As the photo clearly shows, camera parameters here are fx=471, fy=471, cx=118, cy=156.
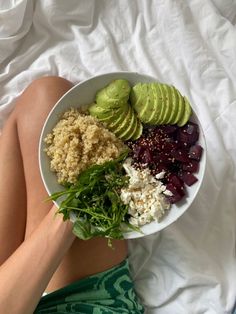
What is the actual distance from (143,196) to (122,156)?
0.08 m

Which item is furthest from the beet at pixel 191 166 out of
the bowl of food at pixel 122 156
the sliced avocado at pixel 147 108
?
the sliced avocado at pixel 147 108

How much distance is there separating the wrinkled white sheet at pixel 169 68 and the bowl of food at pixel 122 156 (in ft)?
0.74

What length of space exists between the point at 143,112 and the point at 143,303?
0.42 m

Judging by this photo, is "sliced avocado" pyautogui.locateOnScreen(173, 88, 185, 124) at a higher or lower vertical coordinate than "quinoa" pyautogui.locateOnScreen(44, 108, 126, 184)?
lower

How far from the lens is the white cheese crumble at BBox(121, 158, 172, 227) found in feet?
2.55

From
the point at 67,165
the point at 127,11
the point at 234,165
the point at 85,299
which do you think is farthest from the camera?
the point at 127,11

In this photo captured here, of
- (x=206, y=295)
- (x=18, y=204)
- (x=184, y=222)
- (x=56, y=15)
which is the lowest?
(x=206, y=295)

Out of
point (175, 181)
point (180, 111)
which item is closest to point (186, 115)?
point (180, 111)

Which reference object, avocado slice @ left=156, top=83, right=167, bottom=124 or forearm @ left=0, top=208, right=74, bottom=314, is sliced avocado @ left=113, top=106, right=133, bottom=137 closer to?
avocado slice @ left=156, top=83, right=167, bottom=124

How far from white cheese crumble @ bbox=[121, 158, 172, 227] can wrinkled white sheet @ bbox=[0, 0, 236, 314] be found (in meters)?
0.23

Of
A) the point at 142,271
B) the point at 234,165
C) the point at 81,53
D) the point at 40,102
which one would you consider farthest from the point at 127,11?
the point at 142,271

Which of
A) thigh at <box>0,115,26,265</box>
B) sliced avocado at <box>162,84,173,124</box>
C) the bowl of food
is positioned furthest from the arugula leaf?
thigh at <box>0,115,26,265</box>

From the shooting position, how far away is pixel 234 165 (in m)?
1.04

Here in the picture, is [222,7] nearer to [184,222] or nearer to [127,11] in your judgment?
[127,11]
